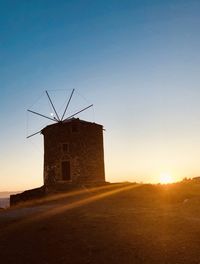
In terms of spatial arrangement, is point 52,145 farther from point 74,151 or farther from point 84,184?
point 84,184

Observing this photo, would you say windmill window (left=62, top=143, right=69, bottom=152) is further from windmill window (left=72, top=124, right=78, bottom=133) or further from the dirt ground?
the dirt ground

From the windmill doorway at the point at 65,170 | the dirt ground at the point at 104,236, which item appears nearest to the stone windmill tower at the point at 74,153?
the windmill doorway at the point at 65,170

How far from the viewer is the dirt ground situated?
9477 millimetres

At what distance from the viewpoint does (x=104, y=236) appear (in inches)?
445

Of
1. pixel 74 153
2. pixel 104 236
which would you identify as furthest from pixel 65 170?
pixel 104 236

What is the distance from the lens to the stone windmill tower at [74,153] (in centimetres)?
3312

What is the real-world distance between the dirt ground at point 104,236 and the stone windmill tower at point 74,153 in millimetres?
15224

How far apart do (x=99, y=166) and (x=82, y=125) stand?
15.2 feet

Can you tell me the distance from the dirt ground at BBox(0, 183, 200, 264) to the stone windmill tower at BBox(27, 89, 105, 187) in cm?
1522

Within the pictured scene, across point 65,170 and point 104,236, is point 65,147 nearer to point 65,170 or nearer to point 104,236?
point 65,170

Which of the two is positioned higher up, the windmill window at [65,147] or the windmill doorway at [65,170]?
the windmill window at [65,147]

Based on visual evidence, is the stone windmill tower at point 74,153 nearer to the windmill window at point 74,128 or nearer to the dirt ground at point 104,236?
the windmill window at point 74,128

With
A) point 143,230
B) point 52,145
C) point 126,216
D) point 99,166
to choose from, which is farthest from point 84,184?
point 143,230

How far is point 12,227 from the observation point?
13.2 metres
